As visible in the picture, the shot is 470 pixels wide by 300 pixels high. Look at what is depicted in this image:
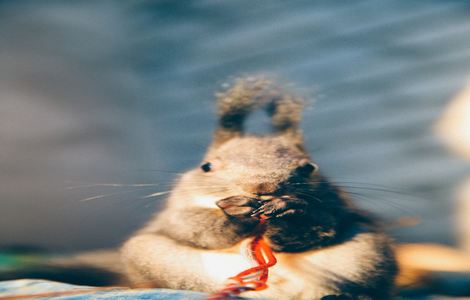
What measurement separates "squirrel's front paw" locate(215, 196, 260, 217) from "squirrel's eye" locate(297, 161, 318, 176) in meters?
0.39

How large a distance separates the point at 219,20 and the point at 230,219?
43.9 inches

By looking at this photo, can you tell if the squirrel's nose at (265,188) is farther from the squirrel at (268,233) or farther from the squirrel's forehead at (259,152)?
the squirrel's forehead at (259,152)

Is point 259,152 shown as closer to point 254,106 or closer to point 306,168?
point 306,168

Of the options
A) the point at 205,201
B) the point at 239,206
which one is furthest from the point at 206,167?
the point at 239,206

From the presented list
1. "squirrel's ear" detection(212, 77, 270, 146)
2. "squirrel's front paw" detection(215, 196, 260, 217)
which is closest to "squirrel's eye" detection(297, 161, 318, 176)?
"squirrel's front paw" detection(215, 196, 260, 217)

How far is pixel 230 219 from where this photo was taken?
2.04m

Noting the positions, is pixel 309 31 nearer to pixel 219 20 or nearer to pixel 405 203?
pixel 219 20

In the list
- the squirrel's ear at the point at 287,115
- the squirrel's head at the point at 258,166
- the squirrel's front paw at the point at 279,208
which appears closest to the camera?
the squirrel's front paw at the point at 279,208

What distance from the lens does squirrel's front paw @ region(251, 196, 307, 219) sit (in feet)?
6.15

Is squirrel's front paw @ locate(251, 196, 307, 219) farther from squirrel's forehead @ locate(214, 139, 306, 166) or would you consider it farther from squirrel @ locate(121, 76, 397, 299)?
squirrel's forehead @ locate(214, 139, 306, 166)

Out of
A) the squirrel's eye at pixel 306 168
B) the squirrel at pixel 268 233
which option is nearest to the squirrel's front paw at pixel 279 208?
the squirrel at pixel 268 233

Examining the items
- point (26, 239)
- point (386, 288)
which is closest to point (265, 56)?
point (386, 288)

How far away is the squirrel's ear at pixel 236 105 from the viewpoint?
257 centimetres

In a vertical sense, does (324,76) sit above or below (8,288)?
above
